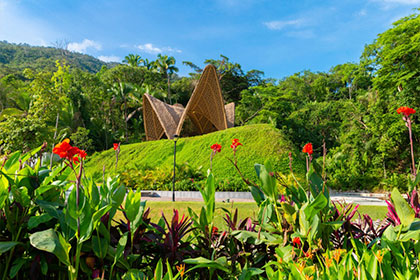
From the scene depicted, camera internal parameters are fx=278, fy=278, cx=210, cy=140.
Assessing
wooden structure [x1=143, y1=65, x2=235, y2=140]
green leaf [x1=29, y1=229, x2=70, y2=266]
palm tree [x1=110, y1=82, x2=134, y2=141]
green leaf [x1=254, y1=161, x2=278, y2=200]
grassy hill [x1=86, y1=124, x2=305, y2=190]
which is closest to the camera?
green leaf [x1=29, y1=229, x2=70, y2=266]

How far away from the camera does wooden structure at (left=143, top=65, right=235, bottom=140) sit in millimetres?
17297

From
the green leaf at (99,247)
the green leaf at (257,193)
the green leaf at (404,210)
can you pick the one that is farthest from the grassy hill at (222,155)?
the green leaf at (99,247)

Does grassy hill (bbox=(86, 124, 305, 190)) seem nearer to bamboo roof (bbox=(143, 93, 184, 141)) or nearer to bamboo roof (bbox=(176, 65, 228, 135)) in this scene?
bamboo roof (bbox=(143, 93, 184, 141))

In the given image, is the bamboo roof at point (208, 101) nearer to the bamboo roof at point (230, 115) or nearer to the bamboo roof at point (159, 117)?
the bamboo roof at point (159, 117)

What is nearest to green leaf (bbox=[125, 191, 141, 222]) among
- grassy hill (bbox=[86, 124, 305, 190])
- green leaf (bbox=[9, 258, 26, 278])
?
green leaf (bbox=[9, 258, 26, 278])

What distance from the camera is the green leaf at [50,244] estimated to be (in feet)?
3.47

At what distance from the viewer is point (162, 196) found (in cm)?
1019

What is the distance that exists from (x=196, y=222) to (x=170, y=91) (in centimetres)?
2901

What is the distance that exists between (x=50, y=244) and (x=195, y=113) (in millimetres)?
18698

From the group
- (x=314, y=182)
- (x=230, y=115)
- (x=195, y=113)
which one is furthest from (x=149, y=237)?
(x=230, y=115)

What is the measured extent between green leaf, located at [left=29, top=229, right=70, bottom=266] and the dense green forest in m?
4.74

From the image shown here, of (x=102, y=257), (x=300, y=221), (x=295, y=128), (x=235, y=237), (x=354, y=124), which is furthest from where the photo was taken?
(x=295, y=128)

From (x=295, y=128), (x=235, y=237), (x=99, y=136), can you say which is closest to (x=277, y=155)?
(x=295, y=128)

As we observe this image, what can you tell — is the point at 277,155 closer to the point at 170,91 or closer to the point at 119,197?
the point at 119,197
